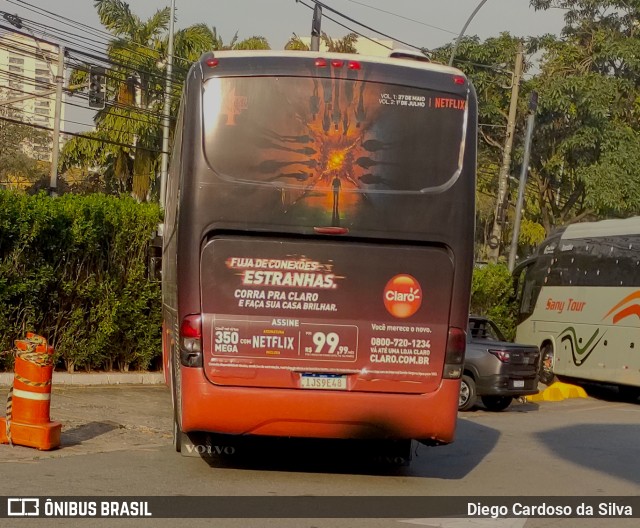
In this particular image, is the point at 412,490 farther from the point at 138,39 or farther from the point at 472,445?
the point at 138,39

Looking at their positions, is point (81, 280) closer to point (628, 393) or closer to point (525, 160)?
point (628, 393)

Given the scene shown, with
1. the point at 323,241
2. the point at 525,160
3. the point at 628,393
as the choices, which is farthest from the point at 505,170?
the point at 323,241

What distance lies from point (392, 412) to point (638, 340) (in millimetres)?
15611

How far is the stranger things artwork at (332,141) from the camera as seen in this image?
936 centimetres

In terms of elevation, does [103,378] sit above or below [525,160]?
below

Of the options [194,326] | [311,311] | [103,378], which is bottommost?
[103,378]

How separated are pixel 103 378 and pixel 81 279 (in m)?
1.62

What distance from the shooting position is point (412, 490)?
32.6 ft

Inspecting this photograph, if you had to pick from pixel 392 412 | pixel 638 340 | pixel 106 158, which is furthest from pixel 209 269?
pixel 106 158

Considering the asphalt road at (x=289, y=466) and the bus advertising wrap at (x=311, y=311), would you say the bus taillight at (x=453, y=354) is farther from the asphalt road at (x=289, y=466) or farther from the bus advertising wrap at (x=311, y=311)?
the asphalt road at (x=289, y=466)

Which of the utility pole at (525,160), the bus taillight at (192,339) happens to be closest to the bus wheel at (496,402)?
the bus taillight at (192,339)

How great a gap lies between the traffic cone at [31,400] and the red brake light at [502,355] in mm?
10054

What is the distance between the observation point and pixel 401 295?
31.1 ft

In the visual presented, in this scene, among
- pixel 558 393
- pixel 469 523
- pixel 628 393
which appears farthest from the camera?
pixel 628 393
